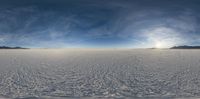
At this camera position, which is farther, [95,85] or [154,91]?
[95,85]

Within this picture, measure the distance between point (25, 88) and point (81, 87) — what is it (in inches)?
93.1

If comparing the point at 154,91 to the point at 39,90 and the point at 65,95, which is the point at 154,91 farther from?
the point at 39,90

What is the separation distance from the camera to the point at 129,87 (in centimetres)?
1147

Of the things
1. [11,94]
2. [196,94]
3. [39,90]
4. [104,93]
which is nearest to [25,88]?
[39,90]

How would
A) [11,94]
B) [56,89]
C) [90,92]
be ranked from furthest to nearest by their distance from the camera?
[56,89]
[90,92]
[11,94]

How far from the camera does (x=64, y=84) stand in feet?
40.5

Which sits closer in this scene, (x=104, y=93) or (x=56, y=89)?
(x=104, y=93)

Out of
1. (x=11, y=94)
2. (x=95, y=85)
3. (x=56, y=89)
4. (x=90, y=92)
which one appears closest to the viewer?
(x=11, y=94)

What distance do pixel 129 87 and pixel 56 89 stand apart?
3136 millimetres

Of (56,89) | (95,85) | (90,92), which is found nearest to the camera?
(90,92)

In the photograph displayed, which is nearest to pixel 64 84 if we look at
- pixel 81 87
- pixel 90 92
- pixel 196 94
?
pixel 81 87

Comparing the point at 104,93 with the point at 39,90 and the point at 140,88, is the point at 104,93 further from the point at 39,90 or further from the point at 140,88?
the point at 39,90

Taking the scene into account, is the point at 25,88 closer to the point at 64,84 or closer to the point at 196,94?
the point at 64,84

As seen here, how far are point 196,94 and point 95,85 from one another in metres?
4.41
